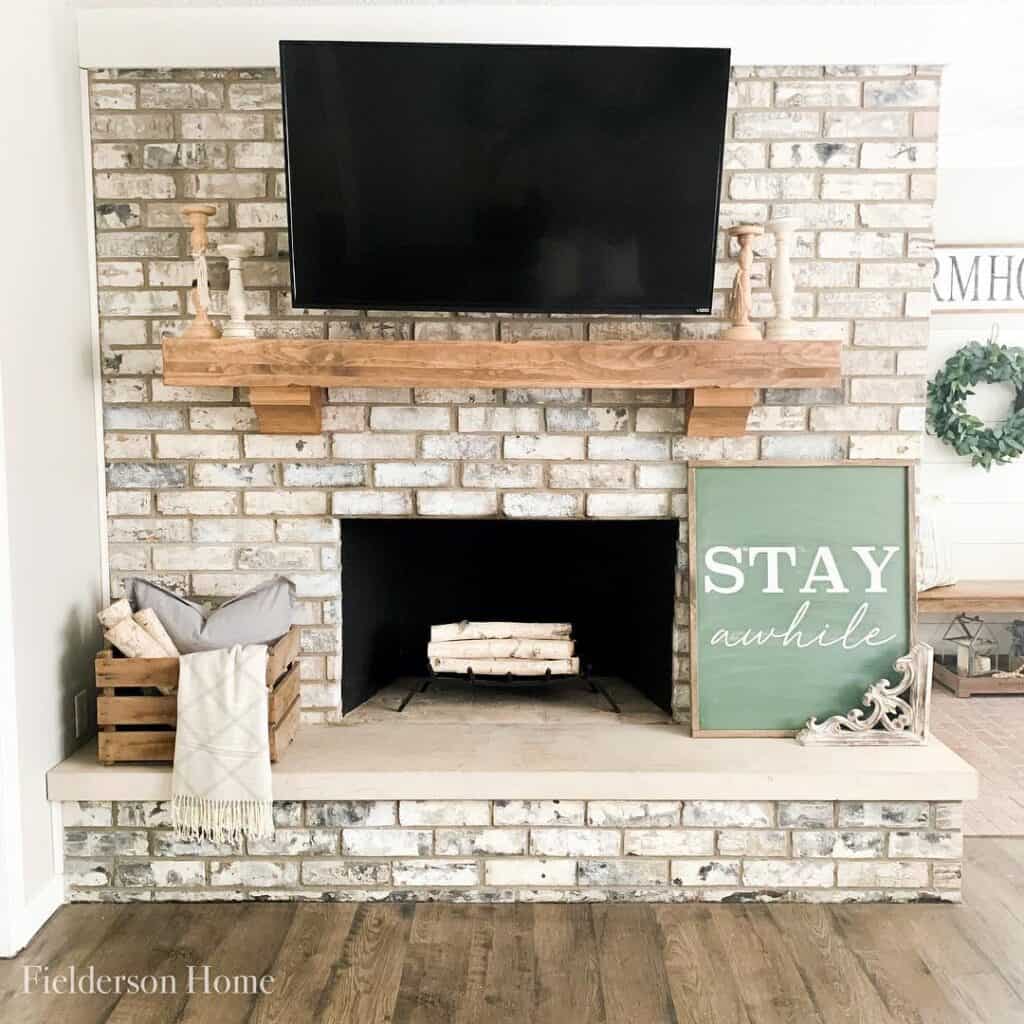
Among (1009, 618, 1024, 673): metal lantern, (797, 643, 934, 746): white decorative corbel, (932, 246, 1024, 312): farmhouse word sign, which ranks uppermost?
(932, 246, 1024, 312): farmhouse word sign

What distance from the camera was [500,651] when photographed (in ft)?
9.53

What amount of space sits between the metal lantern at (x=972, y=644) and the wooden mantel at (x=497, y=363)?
2478 millimetres

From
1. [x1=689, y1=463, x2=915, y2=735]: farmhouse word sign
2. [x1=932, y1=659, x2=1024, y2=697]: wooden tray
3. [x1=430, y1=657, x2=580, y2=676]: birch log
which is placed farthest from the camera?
[x1=932, y1=659, x2=1024, y2=697]: wooden tray

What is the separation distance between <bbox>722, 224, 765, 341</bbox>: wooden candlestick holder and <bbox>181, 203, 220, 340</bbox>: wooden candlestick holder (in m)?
1.34

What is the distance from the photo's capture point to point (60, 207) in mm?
2420

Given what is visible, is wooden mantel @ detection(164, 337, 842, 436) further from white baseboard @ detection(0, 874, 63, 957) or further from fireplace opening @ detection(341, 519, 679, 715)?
white baseboard @ detection(0, 874, 63, 957)

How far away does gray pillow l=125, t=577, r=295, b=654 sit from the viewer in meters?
2.45

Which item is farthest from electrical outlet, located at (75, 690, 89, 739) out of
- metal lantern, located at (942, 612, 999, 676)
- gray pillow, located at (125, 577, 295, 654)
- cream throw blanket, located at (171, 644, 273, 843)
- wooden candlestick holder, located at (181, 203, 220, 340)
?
metal lantern, located at (942, 612, 999, 676)

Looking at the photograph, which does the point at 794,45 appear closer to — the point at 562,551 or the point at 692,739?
the point at 562,551

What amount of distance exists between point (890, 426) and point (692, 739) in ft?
3.38

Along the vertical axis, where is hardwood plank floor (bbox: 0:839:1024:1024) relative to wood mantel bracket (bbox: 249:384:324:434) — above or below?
below

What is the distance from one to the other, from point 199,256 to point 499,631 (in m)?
1.37

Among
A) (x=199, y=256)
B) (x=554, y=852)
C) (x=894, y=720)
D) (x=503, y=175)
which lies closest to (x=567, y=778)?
(x=554, y=852)

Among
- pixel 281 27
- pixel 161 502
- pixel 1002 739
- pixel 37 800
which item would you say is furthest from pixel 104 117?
pixel 1002 739
